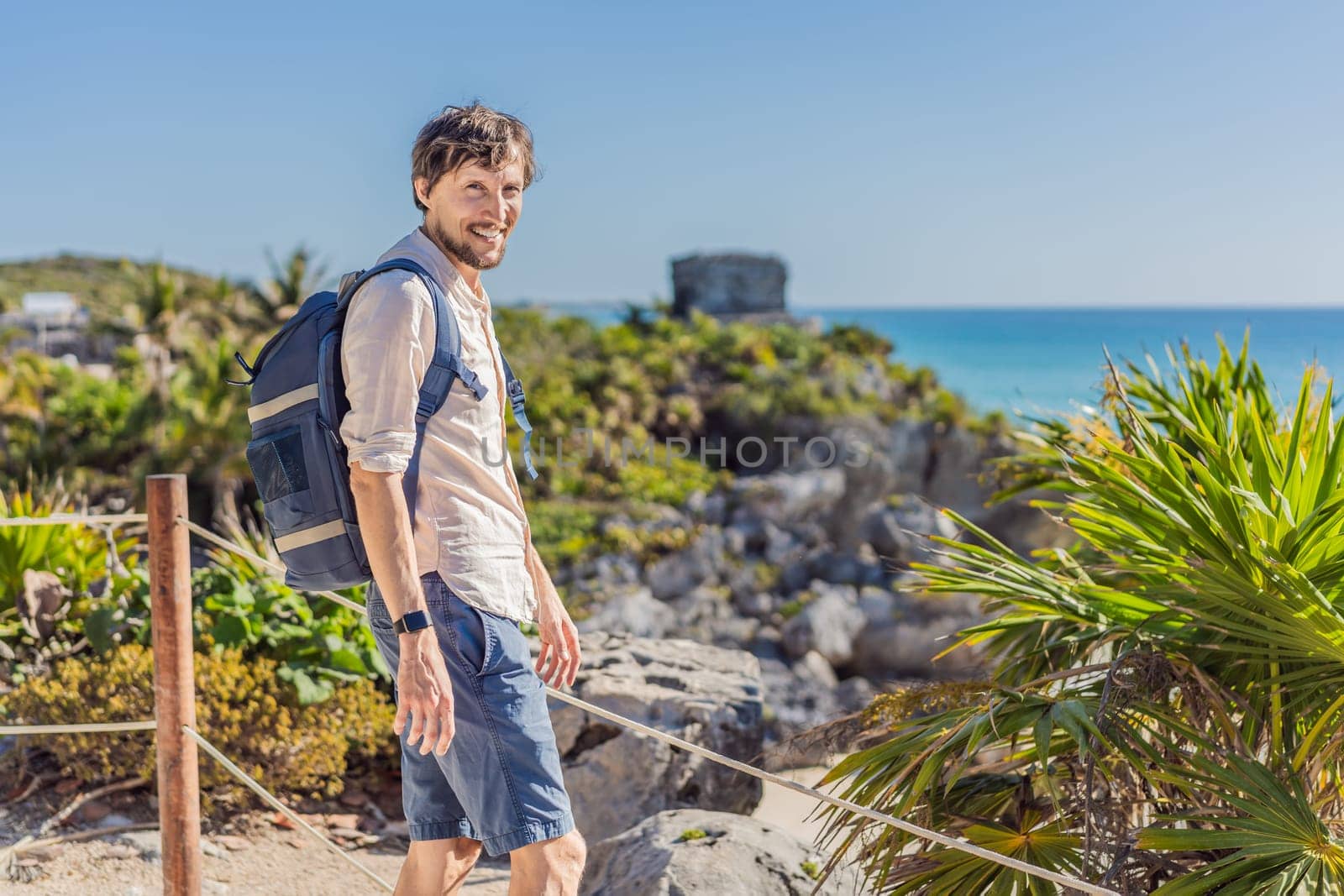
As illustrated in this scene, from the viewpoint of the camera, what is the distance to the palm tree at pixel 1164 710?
2.15 meters

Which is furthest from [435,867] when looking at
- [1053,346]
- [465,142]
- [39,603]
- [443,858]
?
[1053,346]

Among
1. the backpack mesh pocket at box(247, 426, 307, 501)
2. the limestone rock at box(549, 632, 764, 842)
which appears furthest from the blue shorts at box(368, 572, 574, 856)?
the limestone rock at box(549, 632, 764, 842)

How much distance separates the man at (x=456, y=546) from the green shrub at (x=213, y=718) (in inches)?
82.0

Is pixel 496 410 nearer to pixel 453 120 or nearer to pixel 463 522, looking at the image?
pixel 463 522

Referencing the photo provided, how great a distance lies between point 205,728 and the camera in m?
3.86

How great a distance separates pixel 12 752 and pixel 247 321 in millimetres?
22476

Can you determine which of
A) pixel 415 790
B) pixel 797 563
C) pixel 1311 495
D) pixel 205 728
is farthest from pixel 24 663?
pixel 797 563

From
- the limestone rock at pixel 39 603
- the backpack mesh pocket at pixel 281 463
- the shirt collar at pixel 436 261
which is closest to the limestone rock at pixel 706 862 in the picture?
the backpack mesh pocket at pixel 281 463

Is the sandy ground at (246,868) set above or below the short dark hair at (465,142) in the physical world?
below

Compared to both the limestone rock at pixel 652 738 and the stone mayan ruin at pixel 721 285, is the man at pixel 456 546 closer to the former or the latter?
the limestone rock at pixel 652 738

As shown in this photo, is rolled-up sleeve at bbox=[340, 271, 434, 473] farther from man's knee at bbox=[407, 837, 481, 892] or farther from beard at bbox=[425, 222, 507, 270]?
man's knee at bbox=[407, 837, 481, 892]

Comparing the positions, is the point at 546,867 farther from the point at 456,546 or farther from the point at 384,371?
the point at 384,371

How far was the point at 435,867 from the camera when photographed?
202 centimetres

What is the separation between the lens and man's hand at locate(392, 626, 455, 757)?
1.73 metres
